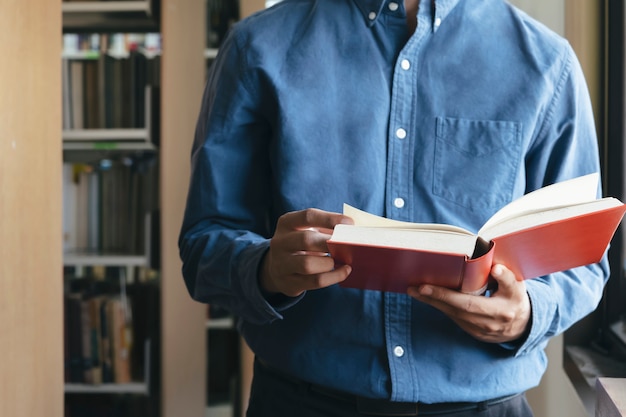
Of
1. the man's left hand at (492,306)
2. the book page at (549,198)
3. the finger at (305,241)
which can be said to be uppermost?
the book page at (549,198)

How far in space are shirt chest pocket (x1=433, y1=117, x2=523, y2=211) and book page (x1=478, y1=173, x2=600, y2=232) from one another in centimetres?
19

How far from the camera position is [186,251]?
111 centimetres

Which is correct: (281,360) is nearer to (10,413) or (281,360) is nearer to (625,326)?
(10,413)

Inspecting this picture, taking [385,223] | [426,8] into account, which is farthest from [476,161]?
[385,223]

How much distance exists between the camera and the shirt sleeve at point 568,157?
102 cm

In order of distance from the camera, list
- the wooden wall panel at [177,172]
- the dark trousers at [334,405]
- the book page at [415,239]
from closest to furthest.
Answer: the book page at [415,239]
the dark trousers at [334,405]
the wooden wall panel at [177,172]

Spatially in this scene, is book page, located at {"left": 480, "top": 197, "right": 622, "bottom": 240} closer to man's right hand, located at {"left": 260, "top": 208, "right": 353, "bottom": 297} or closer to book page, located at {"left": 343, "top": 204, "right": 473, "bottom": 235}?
book page, located at {"left": 343, "top": 204, "right": 473, "bottom": 235}

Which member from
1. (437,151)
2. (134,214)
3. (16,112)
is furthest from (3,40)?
(134,214)

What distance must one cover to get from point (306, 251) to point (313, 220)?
1.4 inches

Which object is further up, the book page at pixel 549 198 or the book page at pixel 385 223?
the book page at pixel 549 198

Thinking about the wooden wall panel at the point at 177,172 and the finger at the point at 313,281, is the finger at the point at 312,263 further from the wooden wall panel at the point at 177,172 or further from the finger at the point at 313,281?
the wooden wall panel at the point at 177,172

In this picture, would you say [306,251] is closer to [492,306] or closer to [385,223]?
[385,223]

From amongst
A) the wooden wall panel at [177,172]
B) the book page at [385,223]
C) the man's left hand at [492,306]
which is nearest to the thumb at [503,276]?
the man's left hand at [492,306]

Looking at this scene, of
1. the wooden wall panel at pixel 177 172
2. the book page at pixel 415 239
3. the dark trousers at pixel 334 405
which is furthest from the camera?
the wooden wall panel at pixel 177 172
